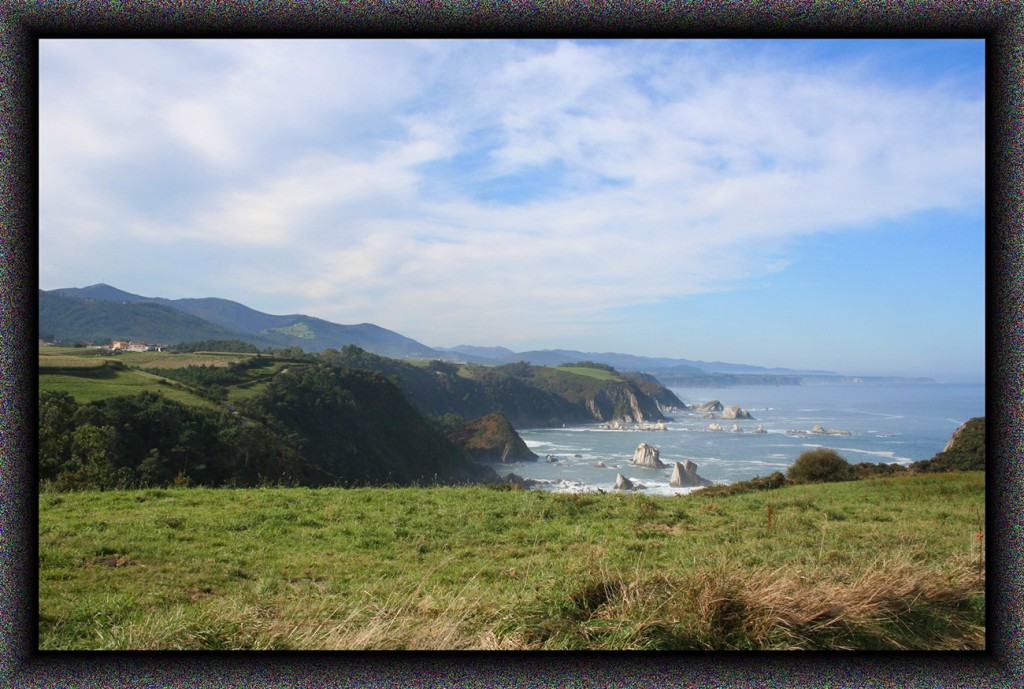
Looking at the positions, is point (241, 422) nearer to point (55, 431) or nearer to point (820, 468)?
point (55, 431)

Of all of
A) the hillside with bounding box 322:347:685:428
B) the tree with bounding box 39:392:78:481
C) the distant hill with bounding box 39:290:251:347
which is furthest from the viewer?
the hillside with bounding box 322:347:685:428

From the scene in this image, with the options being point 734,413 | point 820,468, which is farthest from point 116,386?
point 820,468

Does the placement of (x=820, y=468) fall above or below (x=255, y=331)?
below

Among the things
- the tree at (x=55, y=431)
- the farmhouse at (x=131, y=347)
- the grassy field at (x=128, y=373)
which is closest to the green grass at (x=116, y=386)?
the grassy field at (x=128, y=373)

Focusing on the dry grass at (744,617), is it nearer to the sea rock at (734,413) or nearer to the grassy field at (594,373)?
the sea rock at (734,413)

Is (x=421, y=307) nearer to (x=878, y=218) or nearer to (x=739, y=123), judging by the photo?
(x=739, y=123)

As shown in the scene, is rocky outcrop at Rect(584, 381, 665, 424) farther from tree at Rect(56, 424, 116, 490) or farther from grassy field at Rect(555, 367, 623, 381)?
tree at Rect(56, 424, 116, 490)

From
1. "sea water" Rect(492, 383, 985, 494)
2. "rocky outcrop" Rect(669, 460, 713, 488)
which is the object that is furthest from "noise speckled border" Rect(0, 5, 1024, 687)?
"rocky outcrop" Rect(669, 460, 713, 488)
